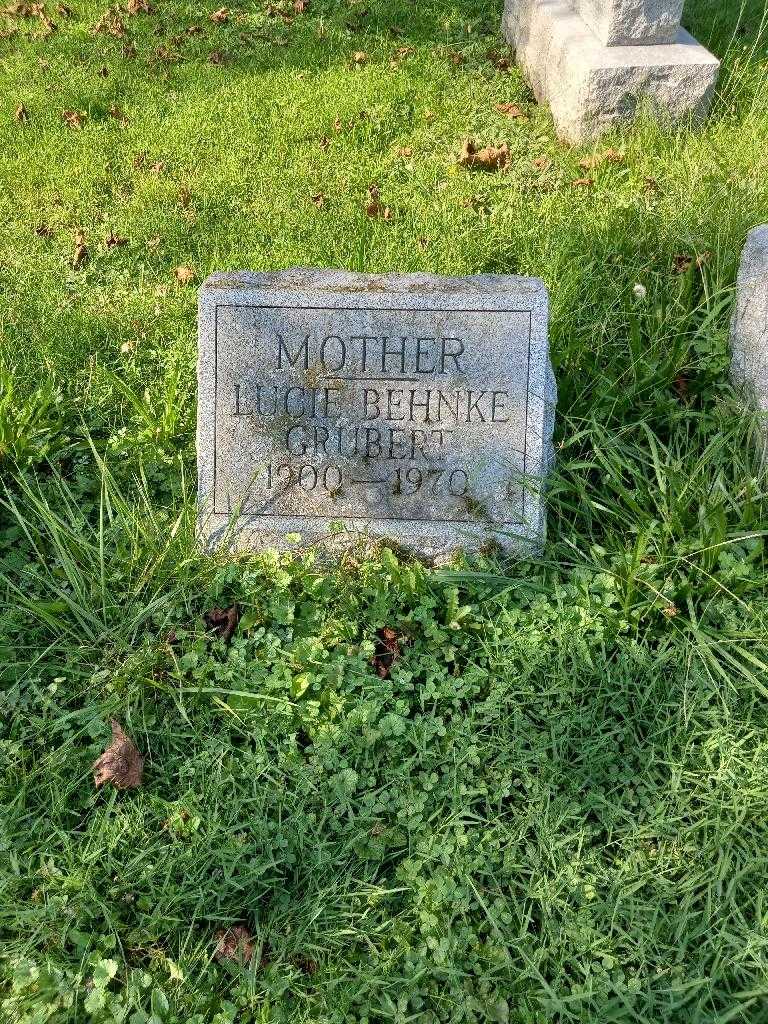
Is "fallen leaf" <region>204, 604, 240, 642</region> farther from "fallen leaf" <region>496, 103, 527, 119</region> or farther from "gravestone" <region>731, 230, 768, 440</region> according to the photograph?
"fallen leaf" <region>496, 103, 527, 119</region>

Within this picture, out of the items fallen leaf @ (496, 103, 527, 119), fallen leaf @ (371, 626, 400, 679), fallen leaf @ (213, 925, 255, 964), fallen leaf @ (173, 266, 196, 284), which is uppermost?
fallen leaf @ (496, 103, 527, 119)

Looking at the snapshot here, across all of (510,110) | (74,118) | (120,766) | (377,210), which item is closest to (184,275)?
(377,210)

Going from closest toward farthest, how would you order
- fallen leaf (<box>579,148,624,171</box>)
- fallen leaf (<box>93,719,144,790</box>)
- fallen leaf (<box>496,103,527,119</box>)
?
fallen leaf (<box>93,719,144,790</box>), fallen leaf (<box>579,148,624,171</box>), fallen leaf (<box>496,103,527,119</box>)

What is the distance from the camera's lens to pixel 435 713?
A: 7.95 ft

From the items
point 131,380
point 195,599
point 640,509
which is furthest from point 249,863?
point 131,380

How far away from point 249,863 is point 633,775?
976 millimetres

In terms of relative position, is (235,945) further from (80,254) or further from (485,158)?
(485,158)

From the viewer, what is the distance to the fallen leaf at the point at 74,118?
5156 millimetres

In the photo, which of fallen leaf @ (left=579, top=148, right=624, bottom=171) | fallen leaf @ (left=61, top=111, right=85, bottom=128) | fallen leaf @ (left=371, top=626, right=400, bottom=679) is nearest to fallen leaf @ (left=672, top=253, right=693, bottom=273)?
fallen leaf @ (left=579, top=148, right=624, bottom=171)

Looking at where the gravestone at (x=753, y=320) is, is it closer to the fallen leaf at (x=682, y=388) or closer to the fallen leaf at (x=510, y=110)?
the fallen leaf at (x=682, y=388)

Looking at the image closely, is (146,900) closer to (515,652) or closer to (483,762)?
(483,762)

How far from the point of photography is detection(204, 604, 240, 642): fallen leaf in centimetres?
262

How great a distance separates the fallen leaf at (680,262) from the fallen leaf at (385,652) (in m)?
2.03

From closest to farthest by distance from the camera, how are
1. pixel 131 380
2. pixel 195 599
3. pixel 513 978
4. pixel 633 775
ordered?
1. pixel 513 978
2. pixel 633 775
3. pixel 195 599
4. pixel 131 380
